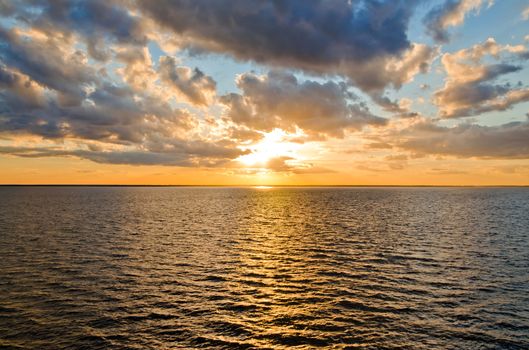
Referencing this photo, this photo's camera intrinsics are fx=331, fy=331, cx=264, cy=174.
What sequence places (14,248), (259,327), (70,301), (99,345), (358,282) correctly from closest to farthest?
(99,345) < (259,327) < (70,301) < (358,282) < (14,248)

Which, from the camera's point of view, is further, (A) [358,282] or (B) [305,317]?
(A) [358,282]

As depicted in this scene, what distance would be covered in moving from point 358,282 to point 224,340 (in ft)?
59.0

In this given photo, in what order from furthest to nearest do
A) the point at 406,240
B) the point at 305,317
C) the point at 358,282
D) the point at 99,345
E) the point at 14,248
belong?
the point at 406,240 → the point at 14,248 → the point at 358,282 → the point at 305,317 → the point at 99,345

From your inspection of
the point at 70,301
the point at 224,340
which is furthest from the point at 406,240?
the point at 70,301

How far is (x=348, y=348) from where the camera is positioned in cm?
2173

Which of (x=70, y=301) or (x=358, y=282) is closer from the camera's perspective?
(x=70, y=301)

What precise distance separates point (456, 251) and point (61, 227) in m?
74.8

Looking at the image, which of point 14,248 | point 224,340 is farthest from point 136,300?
point 14,248

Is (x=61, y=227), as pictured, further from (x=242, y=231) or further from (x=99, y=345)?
(x=99, y=345)

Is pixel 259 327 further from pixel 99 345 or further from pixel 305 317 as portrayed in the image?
pixel 99 345

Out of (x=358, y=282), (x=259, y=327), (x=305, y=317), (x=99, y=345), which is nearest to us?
(x=99, y=345)

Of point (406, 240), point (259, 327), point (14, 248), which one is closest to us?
point (259, 327)

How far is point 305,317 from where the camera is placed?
26469mm

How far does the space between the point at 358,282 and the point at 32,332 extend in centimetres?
2888
